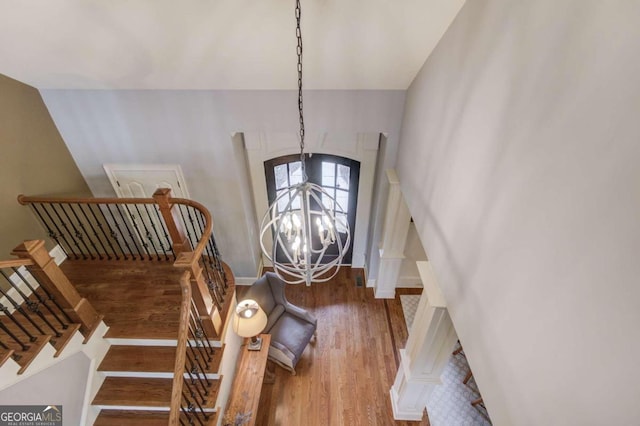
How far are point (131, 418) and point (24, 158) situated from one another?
2.90m

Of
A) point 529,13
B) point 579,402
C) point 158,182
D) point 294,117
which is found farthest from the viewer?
point 158,182

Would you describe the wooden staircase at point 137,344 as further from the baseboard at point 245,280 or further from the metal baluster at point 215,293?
the baseboard at point 245,280

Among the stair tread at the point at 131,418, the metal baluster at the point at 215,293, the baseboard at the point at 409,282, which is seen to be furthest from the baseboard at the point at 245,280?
the baseboard at the point at 409,282

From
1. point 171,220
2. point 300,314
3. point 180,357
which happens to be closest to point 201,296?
point 180,357

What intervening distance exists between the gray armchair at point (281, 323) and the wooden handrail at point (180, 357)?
154 centimetres

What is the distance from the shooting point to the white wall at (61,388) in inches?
93.2

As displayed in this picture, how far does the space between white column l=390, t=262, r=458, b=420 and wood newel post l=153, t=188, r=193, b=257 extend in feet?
7.75

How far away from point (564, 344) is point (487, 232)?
0.64 metres

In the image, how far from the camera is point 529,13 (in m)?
1.34

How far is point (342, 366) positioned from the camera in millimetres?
3912

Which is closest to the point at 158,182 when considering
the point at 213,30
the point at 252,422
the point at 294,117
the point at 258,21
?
the point at 294,117

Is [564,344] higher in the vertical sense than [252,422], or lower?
higher

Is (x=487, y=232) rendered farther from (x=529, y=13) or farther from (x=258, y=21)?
(x=258, y=21)

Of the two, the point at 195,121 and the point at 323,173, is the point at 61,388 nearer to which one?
the point at 195,121
